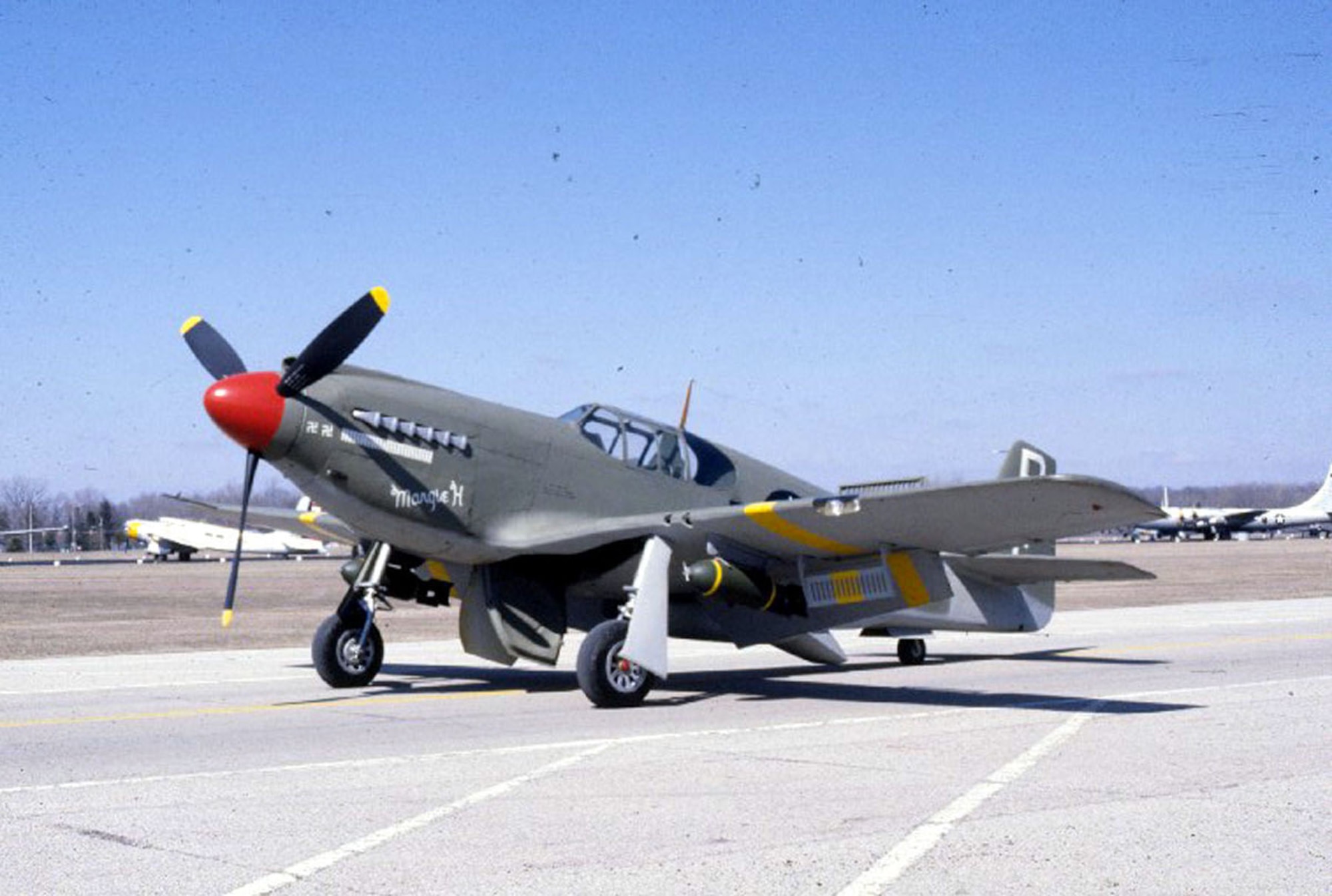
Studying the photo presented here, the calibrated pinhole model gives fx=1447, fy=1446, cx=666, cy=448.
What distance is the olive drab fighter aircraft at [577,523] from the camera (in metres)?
12.0

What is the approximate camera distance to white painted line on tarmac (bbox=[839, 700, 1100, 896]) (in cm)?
556

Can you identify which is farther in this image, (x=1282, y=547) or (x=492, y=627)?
(x=1282, y=547)

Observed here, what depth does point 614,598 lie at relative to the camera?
551 inches

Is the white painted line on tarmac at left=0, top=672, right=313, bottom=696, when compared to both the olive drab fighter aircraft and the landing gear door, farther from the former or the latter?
the landing gear door

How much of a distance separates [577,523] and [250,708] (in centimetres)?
331

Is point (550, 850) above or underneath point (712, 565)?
underneath

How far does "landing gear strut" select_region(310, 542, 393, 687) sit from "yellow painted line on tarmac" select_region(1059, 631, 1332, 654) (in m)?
9.43

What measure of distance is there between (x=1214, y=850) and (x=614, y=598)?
27.3 ft

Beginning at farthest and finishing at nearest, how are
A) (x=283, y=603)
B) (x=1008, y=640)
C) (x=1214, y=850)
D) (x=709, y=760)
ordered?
(x=283, y=603)
(x=1008, y=640)
(x=709, y=760)
(x=1214, y=850)

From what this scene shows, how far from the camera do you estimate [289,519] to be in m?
17.0

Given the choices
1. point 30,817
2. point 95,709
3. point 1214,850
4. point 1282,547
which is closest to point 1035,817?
point 1214,850

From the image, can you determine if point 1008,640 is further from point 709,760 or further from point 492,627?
point 709,760

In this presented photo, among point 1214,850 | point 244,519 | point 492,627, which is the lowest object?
point 1214,850

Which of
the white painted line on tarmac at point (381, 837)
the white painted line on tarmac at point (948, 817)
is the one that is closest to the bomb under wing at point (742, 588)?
the white painted line on tarmac at point (948, 817)
